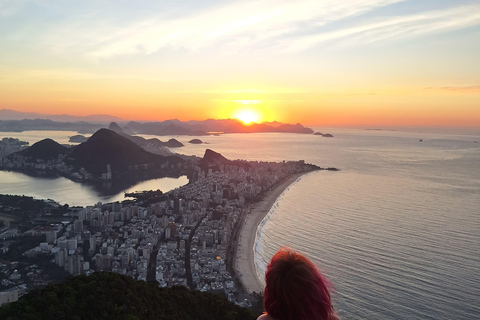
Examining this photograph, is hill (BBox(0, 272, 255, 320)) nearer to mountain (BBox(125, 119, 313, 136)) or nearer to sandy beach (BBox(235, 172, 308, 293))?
sandy beach (BBox(235, 172, 308, 293))

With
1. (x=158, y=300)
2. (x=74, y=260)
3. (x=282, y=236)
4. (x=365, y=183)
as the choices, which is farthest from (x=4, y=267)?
(x=365, y=183)

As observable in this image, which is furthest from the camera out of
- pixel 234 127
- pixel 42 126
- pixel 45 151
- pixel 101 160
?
pixel 234 127

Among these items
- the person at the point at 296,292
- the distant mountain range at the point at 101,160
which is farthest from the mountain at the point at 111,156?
the person at the point at 296,292

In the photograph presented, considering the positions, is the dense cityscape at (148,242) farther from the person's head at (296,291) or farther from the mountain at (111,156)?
the mountain at (111,156)

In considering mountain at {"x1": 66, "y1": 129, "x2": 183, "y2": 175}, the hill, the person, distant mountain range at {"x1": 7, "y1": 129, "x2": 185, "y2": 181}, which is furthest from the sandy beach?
mountain at {"x1": 66, "y1": 129, "x2": 183, "y2": 175}

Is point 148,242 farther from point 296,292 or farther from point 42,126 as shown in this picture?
point 42,126

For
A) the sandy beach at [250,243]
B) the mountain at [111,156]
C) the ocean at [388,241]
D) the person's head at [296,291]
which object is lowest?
the sandy beach at [250,243]

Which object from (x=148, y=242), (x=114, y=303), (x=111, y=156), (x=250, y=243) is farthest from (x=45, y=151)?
(x=114, y=303)
